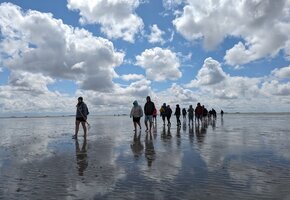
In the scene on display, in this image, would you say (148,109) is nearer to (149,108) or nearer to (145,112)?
(149,108)

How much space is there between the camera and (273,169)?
7.89 metres

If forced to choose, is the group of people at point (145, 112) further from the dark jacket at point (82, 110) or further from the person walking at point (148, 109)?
the dark jacket at point (82, 110)

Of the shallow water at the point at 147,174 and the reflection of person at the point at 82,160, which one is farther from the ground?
the reflection of person at the point at 82,160

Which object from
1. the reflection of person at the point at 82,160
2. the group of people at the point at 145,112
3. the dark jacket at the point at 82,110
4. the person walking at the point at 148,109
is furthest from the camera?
the person walking at the point at 148,109

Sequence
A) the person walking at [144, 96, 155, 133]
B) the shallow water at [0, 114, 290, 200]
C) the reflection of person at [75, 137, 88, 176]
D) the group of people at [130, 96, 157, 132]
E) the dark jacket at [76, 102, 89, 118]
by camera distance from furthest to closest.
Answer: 1. the person walking at [144, 96, 155, 133]
2. the group of people at [130, 96, 157, 132]
3. the dark jacket at [76, 102, 89, 118]
4. the reflection of person at [75, 137, 88, 176]
5. the shallow water at [0, 114, 290, 200]

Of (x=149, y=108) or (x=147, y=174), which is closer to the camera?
(x=147, y=174)

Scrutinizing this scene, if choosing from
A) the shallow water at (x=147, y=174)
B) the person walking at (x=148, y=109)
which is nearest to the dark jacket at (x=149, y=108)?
the person walking at (x=148, y=109)

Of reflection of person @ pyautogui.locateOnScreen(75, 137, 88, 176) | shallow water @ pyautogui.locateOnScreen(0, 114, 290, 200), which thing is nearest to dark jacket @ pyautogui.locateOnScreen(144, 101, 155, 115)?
reflection of person @ pyautogui.locateOnScreen(75, 137, 88, 176)

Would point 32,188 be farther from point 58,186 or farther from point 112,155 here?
point 112,155

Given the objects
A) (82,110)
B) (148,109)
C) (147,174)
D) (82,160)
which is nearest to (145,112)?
(148,109)

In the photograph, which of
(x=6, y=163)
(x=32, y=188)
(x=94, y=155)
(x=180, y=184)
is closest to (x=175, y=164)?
(x=180, y=184)

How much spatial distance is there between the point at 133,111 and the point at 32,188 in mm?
14345

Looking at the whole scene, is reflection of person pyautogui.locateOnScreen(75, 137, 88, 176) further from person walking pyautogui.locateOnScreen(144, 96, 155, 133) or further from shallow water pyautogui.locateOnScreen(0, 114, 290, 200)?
person walking pyautogui.locateOnScreen(144, 96, 155, 133)

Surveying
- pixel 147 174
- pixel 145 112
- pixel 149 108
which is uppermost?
pixel 149 108
